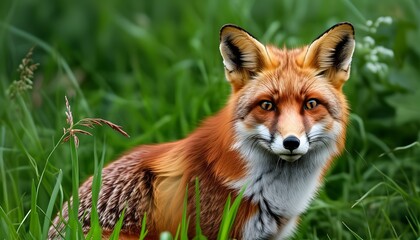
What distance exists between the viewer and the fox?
181 inches

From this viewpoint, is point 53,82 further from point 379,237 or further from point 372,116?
point 379,237

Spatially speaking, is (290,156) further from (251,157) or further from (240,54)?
(240,54)

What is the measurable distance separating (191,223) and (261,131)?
0.64 meters

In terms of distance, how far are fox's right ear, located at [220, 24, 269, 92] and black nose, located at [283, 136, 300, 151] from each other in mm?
570

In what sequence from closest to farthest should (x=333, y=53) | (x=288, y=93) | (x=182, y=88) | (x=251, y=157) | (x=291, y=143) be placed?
1. (x=291, y=143)
2. (x=288, y=93)
3. (x=251, y=157)
4. (x=333, y=53)
5. (x=182, y=88)

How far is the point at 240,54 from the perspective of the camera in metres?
4.84

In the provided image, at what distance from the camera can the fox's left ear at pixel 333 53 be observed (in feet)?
15.5

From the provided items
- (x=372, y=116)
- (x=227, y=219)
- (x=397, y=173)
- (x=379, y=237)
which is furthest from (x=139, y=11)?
(x=227, y=219)

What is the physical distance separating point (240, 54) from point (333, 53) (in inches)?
A: 19.7

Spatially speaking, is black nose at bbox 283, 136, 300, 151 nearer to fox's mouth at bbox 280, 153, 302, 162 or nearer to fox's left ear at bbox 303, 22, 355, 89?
fox's mouth at bbox 280, 153, 302, 162

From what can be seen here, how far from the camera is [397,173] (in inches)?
249

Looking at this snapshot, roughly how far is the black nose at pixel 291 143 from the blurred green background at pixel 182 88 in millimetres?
783

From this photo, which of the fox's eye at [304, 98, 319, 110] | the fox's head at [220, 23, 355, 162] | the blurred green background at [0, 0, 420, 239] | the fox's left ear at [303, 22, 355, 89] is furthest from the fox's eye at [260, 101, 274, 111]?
the blurred green background at [0, 0, 420, 239]

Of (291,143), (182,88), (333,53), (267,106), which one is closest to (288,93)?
(267,106)
